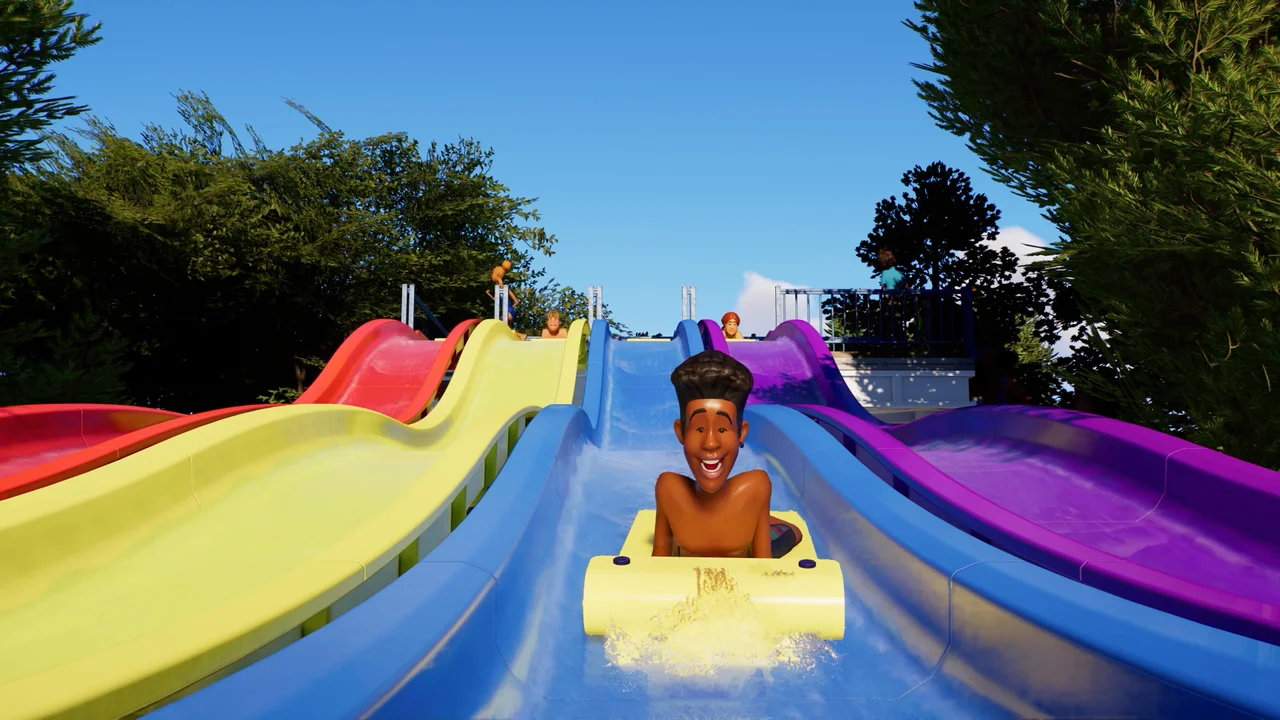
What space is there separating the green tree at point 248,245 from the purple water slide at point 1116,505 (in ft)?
68.3

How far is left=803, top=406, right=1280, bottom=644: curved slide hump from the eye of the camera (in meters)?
3.70

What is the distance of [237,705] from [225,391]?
2635 centimetres

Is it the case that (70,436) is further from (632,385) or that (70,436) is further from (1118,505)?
(1118,505)

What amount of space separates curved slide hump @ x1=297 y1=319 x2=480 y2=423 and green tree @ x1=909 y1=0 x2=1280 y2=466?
8.12 m

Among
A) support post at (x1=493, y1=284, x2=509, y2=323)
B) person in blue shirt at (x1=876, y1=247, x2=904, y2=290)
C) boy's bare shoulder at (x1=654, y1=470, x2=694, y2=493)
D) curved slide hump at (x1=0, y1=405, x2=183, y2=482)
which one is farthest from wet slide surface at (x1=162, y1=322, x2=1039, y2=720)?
support post at (x1=493, y1=284, x2=509, y2=323)

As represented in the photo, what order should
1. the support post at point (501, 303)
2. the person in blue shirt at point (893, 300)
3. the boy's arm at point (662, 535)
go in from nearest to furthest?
the boy's arm at point (662, 535) → the person in blue shirt at point (893, 300) → the support post at point (501, 303)

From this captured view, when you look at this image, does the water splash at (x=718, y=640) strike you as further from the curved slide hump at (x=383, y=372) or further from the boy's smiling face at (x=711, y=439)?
the curved slide hump at (x=383, y=372)

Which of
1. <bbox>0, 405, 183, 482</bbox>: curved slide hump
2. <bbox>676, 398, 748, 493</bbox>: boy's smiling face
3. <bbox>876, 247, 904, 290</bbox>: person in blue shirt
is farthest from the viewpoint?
<bbox>876, 247, 904, 290</bbox>: person in blue shirt

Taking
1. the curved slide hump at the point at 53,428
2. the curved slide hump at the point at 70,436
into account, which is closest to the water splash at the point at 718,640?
the curved slide hump at the point at 70,436

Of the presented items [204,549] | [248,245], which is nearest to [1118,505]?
[204,549]

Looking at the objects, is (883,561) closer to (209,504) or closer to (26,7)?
(209,504)

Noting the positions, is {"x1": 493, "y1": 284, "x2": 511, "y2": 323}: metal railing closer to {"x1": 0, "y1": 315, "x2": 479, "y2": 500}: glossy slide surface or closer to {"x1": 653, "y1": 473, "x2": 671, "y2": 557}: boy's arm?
{"x1": 0, "y1": 315, "x2": 479, "y2": 500}: glossy slide surface

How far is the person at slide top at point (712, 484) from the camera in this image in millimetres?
3471

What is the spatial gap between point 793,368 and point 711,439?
29.7ft
